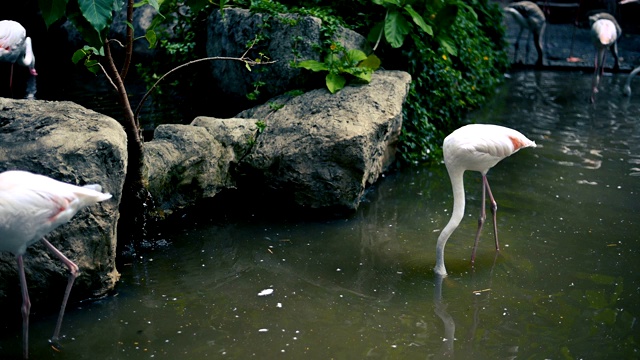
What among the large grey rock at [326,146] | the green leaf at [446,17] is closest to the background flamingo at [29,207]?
the large grey rock at [326,146]

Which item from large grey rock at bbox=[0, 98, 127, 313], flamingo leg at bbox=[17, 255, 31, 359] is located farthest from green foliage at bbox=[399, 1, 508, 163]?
flamingo leg at bbox=[17, 255, 31, 359]

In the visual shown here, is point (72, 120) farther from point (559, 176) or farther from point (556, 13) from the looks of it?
point (556, 13)

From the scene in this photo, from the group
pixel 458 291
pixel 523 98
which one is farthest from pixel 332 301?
pixel 523 98

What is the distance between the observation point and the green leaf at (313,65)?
6.09m

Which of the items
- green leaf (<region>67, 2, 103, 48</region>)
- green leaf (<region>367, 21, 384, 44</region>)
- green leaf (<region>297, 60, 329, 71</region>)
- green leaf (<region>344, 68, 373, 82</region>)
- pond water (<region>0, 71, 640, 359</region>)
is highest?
green leaf (<region>67, 2, 103, 48</region>)

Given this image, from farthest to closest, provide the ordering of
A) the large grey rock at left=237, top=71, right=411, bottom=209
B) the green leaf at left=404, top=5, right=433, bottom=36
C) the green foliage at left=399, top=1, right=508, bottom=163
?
the green foliage at left=399, top=1, right=508, bottom=163, the green leaf at left=404, top=5, right=433, bottom=36, the large grey rock at left=237, top=71, right=411, bottom=209

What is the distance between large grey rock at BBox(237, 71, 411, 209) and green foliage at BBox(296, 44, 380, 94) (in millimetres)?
139

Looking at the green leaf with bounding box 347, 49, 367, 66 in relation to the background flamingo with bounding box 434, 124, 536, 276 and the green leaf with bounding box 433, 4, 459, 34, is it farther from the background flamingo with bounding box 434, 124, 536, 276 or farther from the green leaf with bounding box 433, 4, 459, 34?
the background flamingo with bounding box 434, 124, 536, 276

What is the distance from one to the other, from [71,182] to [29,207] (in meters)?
0.70

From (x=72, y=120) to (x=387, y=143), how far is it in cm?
284

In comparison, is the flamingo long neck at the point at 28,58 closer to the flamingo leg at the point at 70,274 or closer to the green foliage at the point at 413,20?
the green foliage at the point at 413,20

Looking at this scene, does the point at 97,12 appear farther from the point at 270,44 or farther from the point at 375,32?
the point at 375,32

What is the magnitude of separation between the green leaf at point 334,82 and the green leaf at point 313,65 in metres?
0.09

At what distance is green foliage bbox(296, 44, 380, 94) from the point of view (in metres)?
6.07
